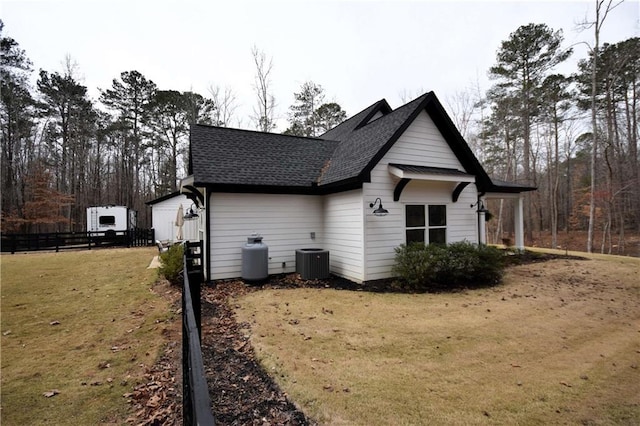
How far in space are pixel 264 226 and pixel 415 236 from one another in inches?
184

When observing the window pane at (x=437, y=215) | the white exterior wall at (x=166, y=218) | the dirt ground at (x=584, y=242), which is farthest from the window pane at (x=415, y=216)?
the white exterior wall at (x=166, y=218)

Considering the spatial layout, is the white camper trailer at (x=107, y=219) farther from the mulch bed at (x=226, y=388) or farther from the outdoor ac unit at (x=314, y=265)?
the mulch bed at (x=226, y=388)

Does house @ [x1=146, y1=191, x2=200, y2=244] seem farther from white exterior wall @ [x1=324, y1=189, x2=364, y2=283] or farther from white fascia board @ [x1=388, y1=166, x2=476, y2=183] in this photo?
white fascia board @ [x1=388, y1=166, x2=476, y2=183]

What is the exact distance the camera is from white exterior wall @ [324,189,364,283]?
7727 mm

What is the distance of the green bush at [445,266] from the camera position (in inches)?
283

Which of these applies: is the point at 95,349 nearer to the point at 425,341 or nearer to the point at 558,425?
the point at 425,341

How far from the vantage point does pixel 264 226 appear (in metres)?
8.67

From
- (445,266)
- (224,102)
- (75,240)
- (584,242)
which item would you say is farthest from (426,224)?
(584,242)

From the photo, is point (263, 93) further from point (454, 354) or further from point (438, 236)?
point (454, 354)

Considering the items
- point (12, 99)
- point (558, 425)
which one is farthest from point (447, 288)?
point (12, 99)

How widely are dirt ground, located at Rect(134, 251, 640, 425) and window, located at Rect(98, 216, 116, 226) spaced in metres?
16.8

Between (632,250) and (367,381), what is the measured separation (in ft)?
91.4

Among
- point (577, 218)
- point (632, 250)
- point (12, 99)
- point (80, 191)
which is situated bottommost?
point (632, 250)

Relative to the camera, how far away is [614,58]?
1691 cm
